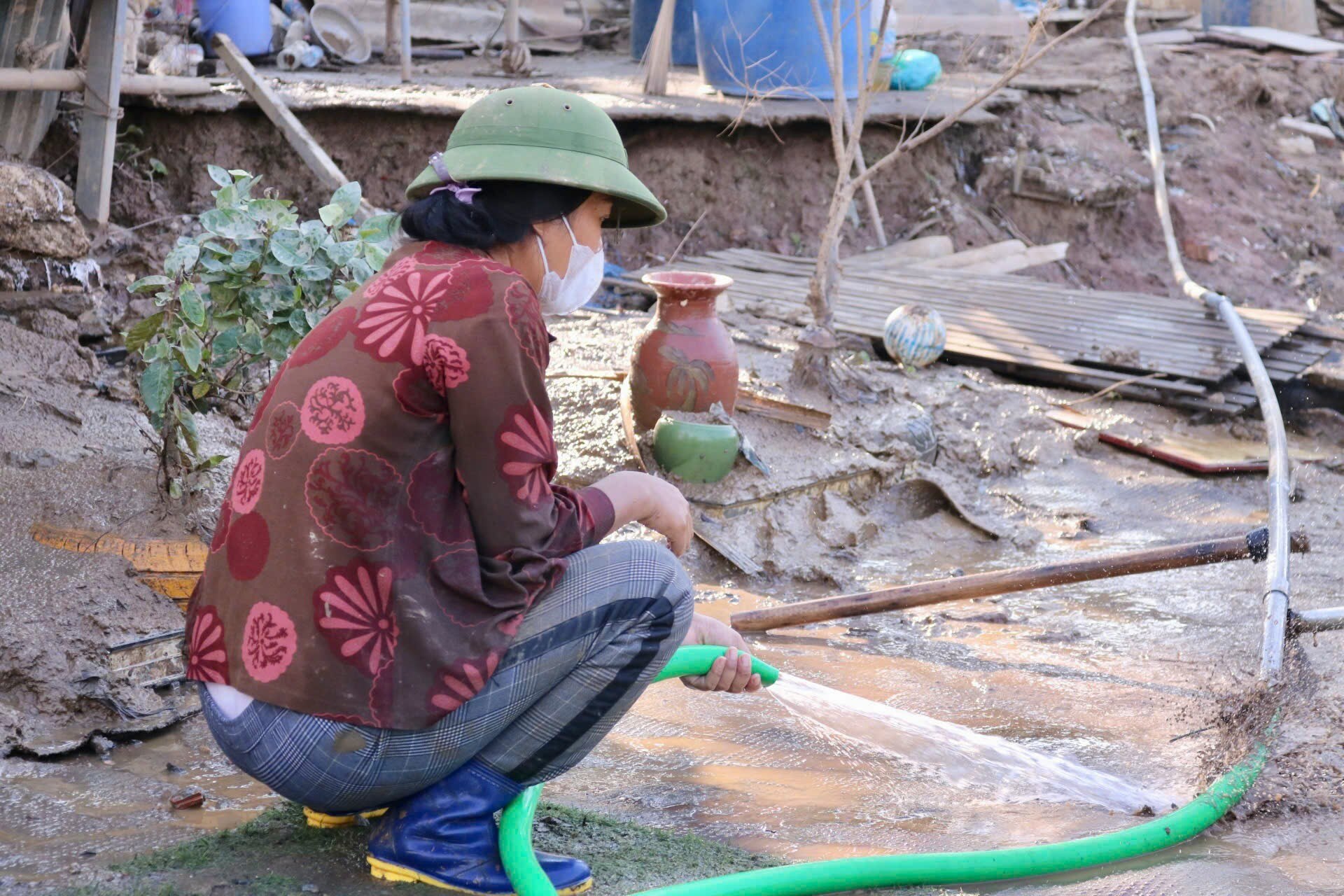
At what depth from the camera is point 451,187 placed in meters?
2.11

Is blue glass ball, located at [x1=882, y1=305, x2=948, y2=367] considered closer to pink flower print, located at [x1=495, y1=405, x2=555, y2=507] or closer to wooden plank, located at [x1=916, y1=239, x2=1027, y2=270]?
wooden plank, located at [x1=916, y1=239, x2=1027, y2=270]

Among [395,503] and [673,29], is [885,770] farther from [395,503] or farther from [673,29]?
[673,29]

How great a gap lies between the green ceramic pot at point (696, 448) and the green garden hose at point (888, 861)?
7.81 ft

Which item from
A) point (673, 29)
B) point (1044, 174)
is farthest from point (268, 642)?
point (673, 29)

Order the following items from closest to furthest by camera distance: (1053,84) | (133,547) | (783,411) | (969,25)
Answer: (133,547), (783,411), (1053,84), (969,25)

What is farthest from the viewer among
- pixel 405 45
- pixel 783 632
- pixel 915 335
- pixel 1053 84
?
pixel 1053 84

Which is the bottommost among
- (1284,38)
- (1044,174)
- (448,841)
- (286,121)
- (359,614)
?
(448,841)

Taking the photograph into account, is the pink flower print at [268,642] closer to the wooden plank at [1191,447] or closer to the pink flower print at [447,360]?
the pink flower print at [447,360]

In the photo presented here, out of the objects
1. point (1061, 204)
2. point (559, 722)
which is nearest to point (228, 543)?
point (559, 722)

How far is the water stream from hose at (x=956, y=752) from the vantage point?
116 inches

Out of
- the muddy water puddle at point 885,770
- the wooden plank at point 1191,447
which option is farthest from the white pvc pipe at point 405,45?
the muddy water puddle at point 885,770

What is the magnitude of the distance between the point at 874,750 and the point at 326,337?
1.82 meters

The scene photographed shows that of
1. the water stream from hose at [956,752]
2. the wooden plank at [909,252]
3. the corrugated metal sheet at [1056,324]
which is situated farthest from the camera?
the wooden plank at [909,252]

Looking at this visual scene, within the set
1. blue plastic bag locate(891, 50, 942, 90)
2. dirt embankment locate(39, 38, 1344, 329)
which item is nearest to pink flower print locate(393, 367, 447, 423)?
dirt embankment locate(39, 38, 1344, 329)
